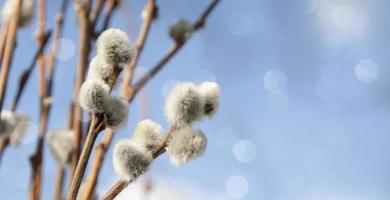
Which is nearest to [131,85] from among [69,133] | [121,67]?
[69,133]

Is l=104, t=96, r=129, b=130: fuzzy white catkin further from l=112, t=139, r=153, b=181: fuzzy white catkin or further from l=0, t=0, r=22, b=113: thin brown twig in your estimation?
l=0, t=0, r=22, b=113: thin brown twig

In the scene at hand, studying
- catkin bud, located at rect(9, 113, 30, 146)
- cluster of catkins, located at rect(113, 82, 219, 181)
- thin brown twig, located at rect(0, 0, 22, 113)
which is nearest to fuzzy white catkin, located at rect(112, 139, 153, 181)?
cluster of catkins, located at rect(113, 82, 219, 181)

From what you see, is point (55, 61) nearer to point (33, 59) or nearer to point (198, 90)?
point (33, 59)

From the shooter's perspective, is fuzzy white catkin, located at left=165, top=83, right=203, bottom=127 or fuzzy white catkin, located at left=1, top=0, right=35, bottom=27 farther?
fuzzy white catkin, located at left=1, top=0, right=35, bottom=27

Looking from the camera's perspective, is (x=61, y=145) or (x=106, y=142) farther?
(x=61, y=145)

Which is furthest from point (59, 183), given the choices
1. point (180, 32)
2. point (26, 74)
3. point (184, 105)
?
point (184, 105)

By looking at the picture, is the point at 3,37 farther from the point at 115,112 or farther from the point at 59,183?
the point at 115,112
